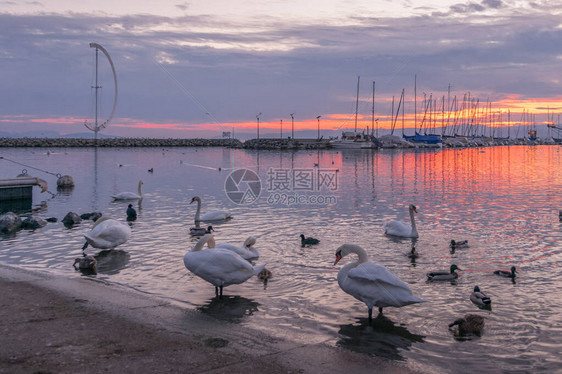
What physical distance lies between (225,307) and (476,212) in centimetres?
1976

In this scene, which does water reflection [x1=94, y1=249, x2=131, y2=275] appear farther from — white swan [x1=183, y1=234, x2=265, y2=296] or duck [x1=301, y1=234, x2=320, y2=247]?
duck [x1=301, y1=234, x2=320, y2=247]

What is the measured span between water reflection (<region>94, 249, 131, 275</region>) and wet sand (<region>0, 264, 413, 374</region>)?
3.55 meters

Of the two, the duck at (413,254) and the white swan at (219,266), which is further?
the duck at (413,254)

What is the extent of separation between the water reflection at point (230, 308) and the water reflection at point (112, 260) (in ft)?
14.2

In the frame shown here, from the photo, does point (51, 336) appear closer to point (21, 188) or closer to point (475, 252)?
point (475, 252)

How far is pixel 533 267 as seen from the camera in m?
15.5

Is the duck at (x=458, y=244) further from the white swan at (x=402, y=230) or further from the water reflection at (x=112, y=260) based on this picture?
the water reflection at (x=112, y=260)

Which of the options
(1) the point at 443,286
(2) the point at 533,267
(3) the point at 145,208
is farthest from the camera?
(3) the point at 145,208

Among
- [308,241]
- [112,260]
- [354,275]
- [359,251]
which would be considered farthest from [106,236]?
[354,275]

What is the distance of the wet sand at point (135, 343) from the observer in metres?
7.84

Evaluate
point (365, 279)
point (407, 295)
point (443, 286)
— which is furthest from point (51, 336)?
point (443, 286)

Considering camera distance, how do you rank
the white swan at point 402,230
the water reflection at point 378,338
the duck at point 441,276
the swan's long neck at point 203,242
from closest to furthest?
the water reflection at point 378,338 → the swan's long neck at point 203,242 → the duck at point 441,276 → the white swan at point 402,230

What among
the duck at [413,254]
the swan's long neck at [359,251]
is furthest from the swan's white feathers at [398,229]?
the swan's long neck at [359,251]

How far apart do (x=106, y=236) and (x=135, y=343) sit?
8976mm
